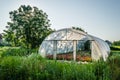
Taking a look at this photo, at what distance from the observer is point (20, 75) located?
585 cm

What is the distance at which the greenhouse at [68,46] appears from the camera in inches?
717

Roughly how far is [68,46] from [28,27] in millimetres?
8057

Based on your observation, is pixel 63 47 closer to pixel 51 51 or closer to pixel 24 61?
pixel 51 51

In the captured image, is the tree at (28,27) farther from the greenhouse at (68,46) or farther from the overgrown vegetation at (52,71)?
the overgrown vegetation at (52,71)

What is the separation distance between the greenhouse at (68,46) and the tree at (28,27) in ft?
24.0

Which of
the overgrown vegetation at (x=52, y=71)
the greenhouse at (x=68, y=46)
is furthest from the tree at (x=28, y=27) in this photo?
the overgrown vegetation at (x=52, y=71)

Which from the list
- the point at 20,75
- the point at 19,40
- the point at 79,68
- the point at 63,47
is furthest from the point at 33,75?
the point at 19,40

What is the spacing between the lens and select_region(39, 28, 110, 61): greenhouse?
59.8 feet

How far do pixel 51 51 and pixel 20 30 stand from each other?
897 cm

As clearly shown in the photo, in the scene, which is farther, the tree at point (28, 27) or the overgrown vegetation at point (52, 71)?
the tree at point (28, 27)

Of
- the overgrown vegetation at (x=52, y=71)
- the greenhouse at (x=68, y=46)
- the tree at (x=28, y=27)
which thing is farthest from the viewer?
the tree at (x=28, y=27)

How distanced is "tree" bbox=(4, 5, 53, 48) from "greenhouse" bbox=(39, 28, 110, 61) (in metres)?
7.33

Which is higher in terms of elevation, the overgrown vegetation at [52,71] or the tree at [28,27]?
the tree at [28,27]

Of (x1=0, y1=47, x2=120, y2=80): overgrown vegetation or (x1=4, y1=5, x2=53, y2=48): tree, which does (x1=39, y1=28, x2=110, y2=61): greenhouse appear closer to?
(x1=4, y1=5, x2=53, y2=48): tree
